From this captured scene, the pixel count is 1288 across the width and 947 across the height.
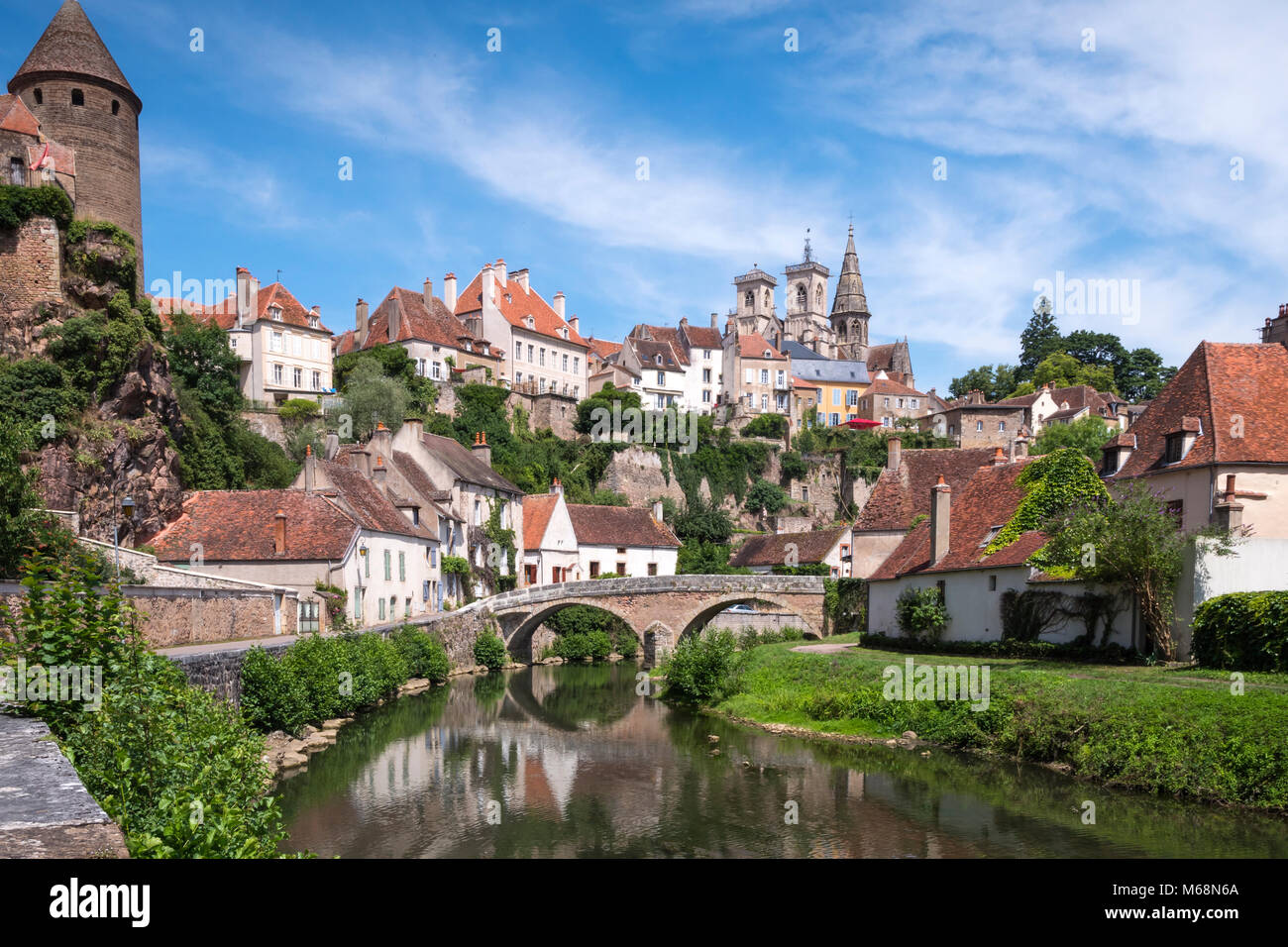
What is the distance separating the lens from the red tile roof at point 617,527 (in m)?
58.7

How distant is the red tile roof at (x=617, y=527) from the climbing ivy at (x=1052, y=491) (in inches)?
1200

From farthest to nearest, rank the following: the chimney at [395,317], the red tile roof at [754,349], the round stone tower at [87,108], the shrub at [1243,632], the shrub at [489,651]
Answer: the red tile roof at [754,349], the chimney at [395,317], the shrub at [489,651], the round stone tower at [87,108], the shrub at [1243,632]

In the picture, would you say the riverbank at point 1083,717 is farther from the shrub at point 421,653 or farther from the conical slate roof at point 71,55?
the conical slate roof at point 71,55

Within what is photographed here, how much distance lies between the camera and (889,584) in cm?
3672

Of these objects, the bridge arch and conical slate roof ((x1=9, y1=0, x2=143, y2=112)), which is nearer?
conical slate roof ((x1=9, y1=0, x2=143, y2=112))

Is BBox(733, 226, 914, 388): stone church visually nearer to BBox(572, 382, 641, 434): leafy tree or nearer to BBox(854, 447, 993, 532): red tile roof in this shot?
BBox(572, 382, 641, 434): leafy tree

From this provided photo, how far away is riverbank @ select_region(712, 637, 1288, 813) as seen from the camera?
18.1m

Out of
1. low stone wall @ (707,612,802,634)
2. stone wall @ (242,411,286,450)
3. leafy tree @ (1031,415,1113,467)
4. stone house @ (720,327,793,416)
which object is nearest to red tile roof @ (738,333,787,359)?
stone house @ (720,327,793,416)

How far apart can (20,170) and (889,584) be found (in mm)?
35545

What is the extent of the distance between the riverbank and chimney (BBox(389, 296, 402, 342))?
4190cm

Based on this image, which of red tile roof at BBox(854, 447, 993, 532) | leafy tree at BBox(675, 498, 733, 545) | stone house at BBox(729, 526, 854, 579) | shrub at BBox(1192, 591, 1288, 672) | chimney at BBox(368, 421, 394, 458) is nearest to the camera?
shrub at BBox(1192, 591, 1288, 672)

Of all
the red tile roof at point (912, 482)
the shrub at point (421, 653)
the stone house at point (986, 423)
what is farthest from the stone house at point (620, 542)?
the stone house at point (986, 423)
